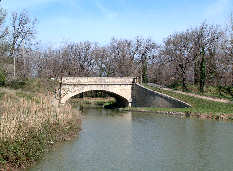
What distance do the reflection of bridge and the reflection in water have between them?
12788 mm

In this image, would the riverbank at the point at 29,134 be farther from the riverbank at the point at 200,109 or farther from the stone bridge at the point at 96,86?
the stone bridge at the point at 96,86

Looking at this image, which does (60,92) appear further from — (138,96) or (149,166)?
(149,166)

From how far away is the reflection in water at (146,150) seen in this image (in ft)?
39.2

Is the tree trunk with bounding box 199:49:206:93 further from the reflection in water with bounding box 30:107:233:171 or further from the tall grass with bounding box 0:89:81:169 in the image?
the tall grass with bounding box 0:89:81:169

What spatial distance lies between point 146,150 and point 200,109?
52.5ft

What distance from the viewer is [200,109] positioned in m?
29.2

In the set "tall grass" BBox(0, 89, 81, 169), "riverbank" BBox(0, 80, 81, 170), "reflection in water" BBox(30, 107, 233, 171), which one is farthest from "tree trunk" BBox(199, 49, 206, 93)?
"tall grass" BBox(0, 89, 81, 169)

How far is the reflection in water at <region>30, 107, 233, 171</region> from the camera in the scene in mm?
11957

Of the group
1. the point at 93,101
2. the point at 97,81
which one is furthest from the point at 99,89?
the point at 93,101

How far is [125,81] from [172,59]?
39.4ft

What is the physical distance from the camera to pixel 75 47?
56656 millimetres

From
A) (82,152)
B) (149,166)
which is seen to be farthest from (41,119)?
(149,166)

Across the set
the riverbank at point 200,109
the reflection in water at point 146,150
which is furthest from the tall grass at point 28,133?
the riverbank at point 200,109

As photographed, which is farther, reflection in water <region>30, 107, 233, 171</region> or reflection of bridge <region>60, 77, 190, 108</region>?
reflection of bridge <region>60, 77, 190, 108</region>
